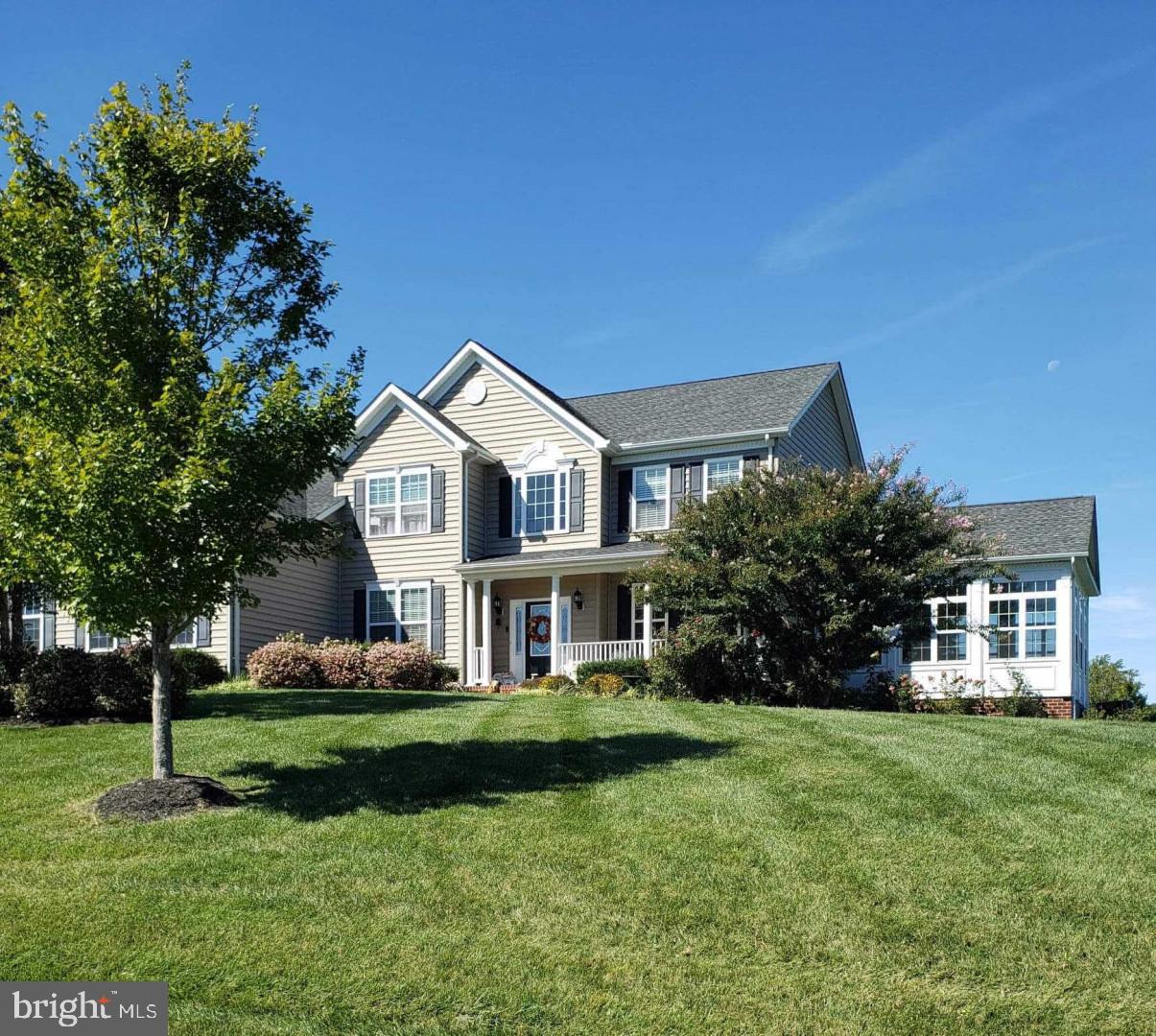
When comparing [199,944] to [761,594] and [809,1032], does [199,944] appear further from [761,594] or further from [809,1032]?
[761,594]

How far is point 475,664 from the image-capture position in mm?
25594

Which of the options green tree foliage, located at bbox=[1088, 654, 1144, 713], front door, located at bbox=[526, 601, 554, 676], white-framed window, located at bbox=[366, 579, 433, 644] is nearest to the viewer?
front door, located at bbox=[526, 601, 554, 676]

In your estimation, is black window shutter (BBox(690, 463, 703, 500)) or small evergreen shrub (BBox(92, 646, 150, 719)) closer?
small evergreen shrub (BBox(92, 646, 150, 719))

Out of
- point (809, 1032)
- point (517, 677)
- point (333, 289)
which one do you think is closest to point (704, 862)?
point (809, 1032)

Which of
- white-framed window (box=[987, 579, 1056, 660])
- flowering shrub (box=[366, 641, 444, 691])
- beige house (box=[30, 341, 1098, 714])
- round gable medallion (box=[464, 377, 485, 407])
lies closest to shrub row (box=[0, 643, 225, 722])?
flowering shrub (box=[366, 641, 444, 691])

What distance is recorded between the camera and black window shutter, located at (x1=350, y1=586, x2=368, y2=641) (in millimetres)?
26984

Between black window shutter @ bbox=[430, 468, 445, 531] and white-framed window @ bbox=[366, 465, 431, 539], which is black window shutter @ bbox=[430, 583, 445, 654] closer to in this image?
black window shutter @ bbox=[430, 468, 445, 531]

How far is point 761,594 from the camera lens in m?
19.3

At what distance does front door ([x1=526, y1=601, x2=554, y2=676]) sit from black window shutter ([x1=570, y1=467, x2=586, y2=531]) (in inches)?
80.7

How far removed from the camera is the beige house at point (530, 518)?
2456cm

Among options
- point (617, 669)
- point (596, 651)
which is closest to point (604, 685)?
point (617, 669)

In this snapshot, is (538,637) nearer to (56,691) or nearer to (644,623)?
(644,623)

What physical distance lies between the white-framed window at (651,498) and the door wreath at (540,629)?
3053 mm

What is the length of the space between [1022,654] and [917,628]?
6.48m
